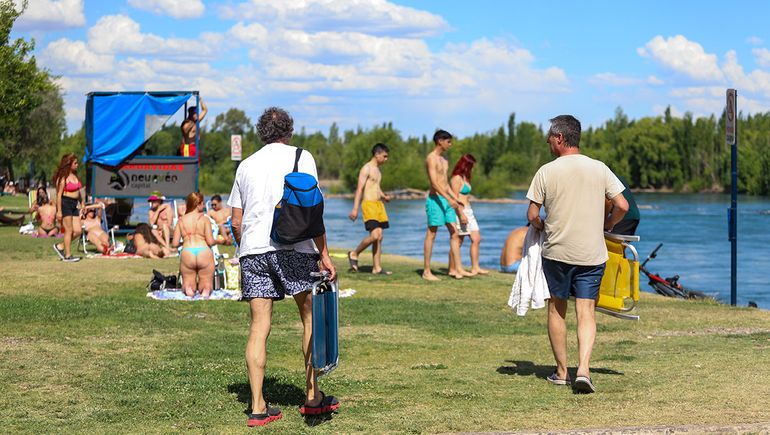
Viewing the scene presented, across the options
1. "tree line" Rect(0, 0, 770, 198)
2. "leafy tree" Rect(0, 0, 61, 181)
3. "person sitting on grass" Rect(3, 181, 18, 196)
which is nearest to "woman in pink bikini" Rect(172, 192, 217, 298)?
"leafy tree" Rect(0, 0, 61, 181)

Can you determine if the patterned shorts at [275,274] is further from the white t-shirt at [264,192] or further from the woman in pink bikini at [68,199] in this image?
the woman in pink bikini at [68,199]

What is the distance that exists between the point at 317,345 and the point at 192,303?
21.1 feet

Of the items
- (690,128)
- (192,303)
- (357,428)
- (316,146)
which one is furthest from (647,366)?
(316,146)

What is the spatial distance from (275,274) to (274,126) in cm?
84

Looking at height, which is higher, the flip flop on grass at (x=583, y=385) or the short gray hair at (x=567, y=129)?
the short gray hair at (x=567, y=129)

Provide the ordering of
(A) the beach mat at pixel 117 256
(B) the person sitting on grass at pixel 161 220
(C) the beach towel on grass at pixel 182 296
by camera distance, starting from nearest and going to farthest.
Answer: (C) the beach towel on grass at pixel 182 296 → (A) the beach mat at pixel 117 256 → (B) the person sitting on grass at pixel 161 220

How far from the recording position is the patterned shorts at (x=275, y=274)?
5988mm

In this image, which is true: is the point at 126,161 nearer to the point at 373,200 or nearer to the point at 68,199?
the point at 68,199

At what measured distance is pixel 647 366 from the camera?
8203mm

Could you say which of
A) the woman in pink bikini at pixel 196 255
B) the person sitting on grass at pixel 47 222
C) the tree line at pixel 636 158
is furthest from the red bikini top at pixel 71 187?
the tree line at pixel 636 158

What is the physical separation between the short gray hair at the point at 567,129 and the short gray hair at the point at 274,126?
6.12 ft

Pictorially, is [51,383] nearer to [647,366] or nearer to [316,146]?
[647,366]

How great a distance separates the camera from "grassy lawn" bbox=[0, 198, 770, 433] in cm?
618

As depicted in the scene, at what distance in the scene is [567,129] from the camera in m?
7.06
